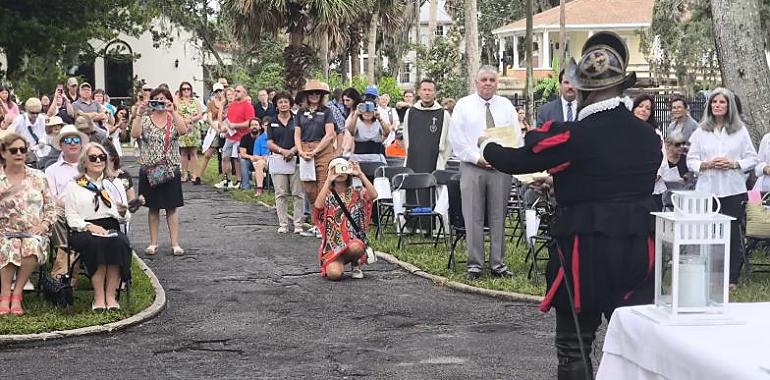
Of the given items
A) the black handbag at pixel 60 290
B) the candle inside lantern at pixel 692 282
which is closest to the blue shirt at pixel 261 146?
the black handbag at pixel 60 290

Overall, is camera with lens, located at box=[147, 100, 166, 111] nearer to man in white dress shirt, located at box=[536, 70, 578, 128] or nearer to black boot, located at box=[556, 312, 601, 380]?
man in white dress shirt, located at box=[536, 70, 578, 128]

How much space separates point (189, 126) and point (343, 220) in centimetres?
929

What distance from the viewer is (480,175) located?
1135 cm

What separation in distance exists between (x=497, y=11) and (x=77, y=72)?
119ft

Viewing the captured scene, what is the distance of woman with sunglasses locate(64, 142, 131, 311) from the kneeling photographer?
2155mm

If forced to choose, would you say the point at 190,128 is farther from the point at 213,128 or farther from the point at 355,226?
the point at 355,226

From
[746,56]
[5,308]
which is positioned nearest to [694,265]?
[5,308]

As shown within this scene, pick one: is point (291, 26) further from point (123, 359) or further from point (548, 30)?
point (548, 30)

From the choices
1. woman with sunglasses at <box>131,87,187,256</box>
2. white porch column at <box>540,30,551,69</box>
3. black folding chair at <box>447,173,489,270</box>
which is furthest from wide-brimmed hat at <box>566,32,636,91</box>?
white porch column at <box>540,30,551,69</box>

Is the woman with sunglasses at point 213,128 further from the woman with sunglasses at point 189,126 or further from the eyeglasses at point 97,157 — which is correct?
the eyeglasses at point 97,157

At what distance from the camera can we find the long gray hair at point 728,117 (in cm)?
1093

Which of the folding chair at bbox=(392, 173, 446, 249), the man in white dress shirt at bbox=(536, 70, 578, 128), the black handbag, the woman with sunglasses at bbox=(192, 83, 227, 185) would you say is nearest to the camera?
the black handbag

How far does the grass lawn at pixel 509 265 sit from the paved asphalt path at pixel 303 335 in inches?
13.2

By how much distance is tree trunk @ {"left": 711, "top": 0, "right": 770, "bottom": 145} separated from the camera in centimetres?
1405
